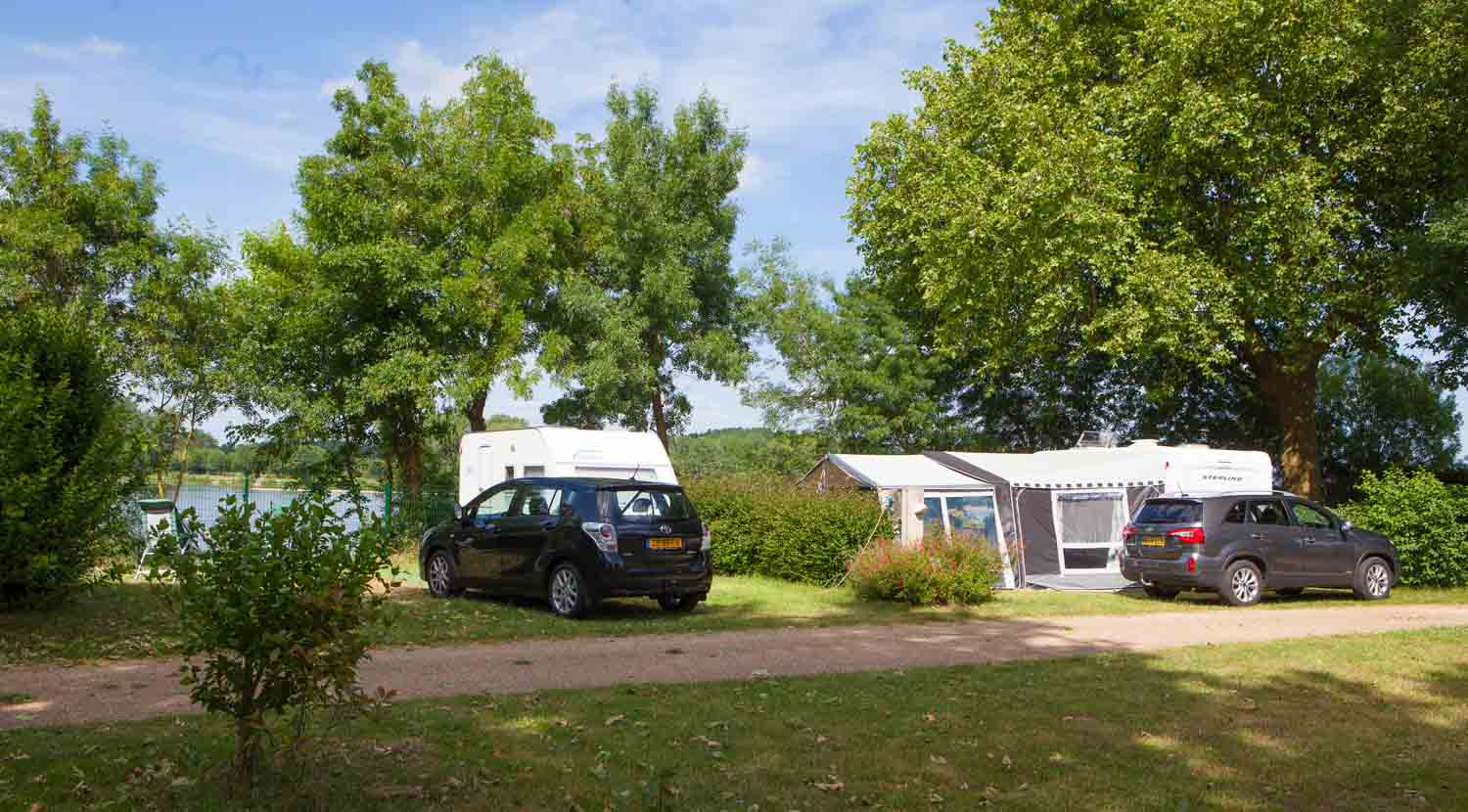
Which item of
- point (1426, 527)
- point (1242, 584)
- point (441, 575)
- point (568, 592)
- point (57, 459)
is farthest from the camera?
point (1426, 527)

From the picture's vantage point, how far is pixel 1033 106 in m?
22.7

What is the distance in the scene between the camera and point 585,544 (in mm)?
12055

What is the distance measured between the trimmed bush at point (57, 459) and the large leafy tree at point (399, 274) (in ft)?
45.6

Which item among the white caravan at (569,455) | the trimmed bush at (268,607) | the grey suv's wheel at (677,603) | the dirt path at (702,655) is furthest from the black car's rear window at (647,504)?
the trimmed bush at (268,607)

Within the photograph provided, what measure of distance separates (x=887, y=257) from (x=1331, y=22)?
11.3m

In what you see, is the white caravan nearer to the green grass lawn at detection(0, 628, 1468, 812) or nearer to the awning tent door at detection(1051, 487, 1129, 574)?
the awning tent door at detection(1051, 487, 1129, 574)

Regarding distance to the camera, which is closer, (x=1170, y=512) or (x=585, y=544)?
(x=585, y=544)

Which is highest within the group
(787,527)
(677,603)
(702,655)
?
(787,527)

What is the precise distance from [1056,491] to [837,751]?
13551 millimetres

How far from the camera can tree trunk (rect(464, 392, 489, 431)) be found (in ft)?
93.9

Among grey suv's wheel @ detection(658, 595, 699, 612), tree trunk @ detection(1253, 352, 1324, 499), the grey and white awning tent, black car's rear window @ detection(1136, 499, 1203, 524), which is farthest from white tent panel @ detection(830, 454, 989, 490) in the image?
tree trunk @ detection(1253, 352, 1324, 499)

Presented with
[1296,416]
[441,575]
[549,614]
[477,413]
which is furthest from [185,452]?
[1296,416]

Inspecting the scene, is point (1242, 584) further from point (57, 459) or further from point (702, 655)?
point (57, 459)

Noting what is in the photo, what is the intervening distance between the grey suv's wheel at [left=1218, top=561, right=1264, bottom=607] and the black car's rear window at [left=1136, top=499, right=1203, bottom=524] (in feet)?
2.78
